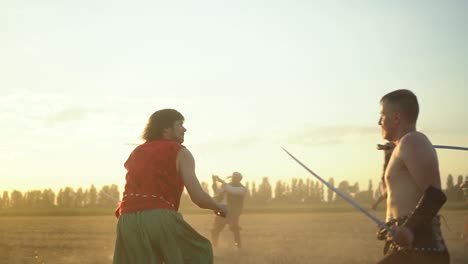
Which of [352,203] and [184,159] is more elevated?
[184,159]

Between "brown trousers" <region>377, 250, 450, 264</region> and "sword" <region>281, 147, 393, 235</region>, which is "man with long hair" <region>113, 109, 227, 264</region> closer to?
"sword" <region>281, 147, 393, 235</region>

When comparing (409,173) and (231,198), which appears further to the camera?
(231,198)

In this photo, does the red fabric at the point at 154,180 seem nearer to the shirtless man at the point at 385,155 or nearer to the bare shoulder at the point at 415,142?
the shirtless man at the point at 385,155

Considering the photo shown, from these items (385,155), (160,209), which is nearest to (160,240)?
(160,209)

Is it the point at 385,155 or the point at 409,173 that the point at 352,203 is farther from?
the point at 385,155

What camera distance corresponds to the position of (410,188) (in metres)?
4.60

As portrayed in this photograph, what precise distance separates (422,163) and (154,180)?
2046mm

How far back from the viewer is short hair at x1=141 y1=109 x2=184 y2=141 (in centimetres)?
575

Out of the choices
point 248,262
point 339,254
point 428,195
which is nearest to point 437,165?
point 428,195

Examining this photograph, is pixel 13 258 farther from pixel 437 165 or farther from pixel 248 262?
pixel 437 165

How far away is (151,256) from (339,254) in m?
9.21

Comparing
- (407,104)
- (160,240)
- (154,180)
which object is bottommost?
(160,240)

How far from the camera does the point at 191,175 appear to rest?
552 cm

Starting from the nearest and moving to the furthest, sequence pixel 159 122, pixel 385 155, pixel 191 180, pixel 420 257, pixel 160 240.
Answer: pixel 420 257
pixel 385 155
pixel 160 240
pixel 191 180
pixel 159 122
